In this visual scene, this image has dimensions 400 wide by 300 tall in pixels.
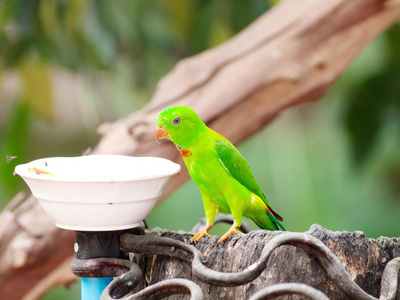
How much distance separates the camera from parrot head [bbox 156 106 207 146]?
0.85 meters

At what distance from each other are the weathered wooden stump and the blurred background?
1.23 m

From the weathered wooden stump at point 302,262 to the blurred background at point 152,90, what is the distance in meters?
1.23

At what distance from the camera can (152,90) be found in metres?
2.09

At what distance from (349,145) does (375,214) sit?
265 millimetres

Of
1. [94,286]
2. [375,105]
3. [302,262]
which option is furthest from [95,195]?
[375,105]

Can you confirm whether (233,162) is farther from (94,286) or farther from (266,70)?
(266,70)

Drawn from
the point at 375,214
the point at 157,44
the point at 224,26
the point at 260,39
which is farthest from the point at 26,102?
the point at 375,214

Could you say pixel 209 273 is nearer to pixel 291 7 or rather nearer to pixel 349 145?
pixel 291 7

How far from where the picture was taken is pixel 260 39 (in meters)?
1.59

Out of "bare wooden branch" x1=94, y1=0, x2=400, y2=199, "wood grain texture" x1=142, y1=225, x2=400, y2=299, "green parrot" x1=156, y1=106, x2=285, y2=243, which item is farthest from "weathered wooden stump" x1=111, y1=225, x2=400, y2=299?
"bare wooden branch" x1=94, y1=0, x2=400, y2=199

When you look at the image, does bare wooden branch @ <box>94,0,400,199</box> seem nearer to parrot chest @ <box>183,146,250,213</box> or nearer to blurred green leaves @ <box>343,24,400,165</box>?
blurred green leaves @ <box>343,24,400,165</box>

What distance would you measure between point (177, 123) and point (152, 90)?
1.26 m

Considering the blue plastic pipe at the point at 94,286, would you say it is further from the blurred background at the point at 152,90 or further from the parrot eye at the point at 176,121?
the blurred background at the point at 152,90

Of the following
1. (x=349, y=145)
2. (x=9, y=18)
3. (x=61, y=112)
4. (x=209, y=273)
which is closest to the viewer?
(x=209, y=273)
